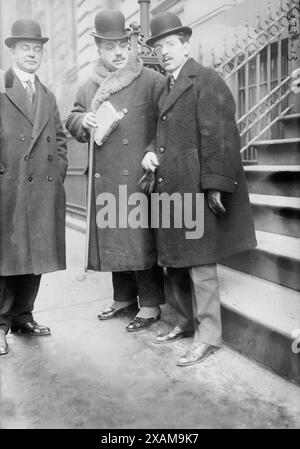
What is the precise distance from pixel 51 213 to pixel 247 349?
1.69m

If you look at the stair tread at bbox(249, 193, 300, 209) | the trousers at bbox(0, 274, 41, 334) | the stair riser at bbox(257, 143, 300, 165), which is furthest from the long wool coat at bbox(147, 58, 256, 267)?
the stair riser at bbox(257, 143, 300, 165)

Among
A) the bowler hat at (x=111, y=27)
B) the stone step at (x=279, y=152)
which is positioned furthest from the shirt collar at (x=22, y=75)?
the stone step at (x=279, y=152)

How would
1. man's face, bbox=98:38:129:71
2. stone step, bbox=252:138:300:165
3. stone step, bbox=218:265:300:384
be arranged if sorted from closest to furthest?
stone step, bbox=218:265:300:384 → man's face, bbox=98:38:129:71 → stone step, bbox=252:138:300:165

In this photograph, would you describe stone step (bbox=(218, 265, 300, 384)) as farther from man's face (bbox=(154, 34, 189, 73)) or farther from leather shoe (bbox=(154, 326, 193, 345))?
man's face (bbox=(154, 34, 189, 73))

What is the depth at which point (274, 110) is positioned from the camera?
19.9ft

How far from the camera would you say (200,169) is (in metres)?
2.92

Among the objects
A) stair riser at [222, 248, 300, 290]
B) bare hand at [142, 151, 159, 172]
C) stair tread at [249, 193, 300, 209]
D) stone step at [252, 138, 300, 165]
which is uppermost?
stone step at [252, 138, 300, 165]

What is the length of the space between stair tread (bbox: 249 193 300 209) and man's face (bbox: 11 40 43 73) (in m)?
2.15

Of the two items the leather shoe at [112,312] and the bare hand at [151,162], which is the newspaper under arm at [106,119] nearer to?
the bare hand at [151,162]

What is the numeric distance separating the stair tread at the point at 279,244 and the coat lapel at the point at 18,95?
197 centimetres

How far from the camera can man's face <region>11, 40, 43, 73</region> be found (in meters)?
3.27

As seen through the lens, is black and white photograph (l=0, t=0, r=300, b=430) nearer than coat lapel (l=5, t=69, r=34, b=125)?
Yes

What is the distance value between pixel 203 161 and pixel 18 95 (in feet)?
4.67
